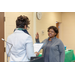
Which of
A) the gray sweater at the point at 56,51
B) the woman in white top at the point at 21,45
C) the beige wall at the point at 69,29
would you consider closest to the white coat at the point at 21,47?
the woman in white top at the point at 21,45

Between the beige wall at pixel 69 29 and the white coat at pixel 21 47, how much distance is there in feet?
13.4

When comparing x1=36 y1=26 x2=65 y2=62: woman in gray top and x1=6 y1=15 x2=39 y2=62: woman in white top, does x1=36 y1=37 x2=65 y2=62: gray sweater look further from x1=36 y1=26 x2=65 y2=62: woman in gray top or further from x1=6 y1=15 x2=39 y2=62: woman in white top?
x1=6 y1=15 x2=39 y2=62: woman in white top

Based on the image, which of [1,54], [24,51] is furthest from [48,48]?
[1,54]

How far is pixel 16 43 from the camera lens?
101 centimetres

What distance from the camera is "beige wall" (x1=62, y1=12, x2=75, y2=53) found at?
475 centimetres

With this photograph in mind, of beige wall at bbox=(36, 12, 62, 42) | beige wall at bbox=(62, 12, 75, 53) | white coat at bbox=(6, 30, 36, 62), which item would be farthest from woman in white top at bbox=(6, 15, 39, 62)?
beige wall at bbox=(62, 12, 75, 53)

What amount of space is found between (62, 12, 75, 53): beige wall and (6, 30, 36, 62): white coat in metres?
4.07

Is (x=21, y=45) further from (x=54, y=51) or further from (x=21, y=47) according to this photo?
(x=54, y=51)

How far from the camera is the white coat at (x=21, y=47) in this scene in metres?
0.99

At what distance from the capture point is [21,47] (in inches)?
39.4

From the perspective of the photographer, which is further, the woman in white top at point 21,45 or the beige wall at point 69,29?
the beige wall at point 69,29

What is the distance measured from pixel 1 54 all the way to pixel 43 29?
1676mm

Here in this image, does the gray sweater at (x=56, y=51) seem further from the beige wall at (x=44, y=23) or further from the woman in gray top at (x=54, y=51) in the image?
the beige wall at (x=44, y=23)
